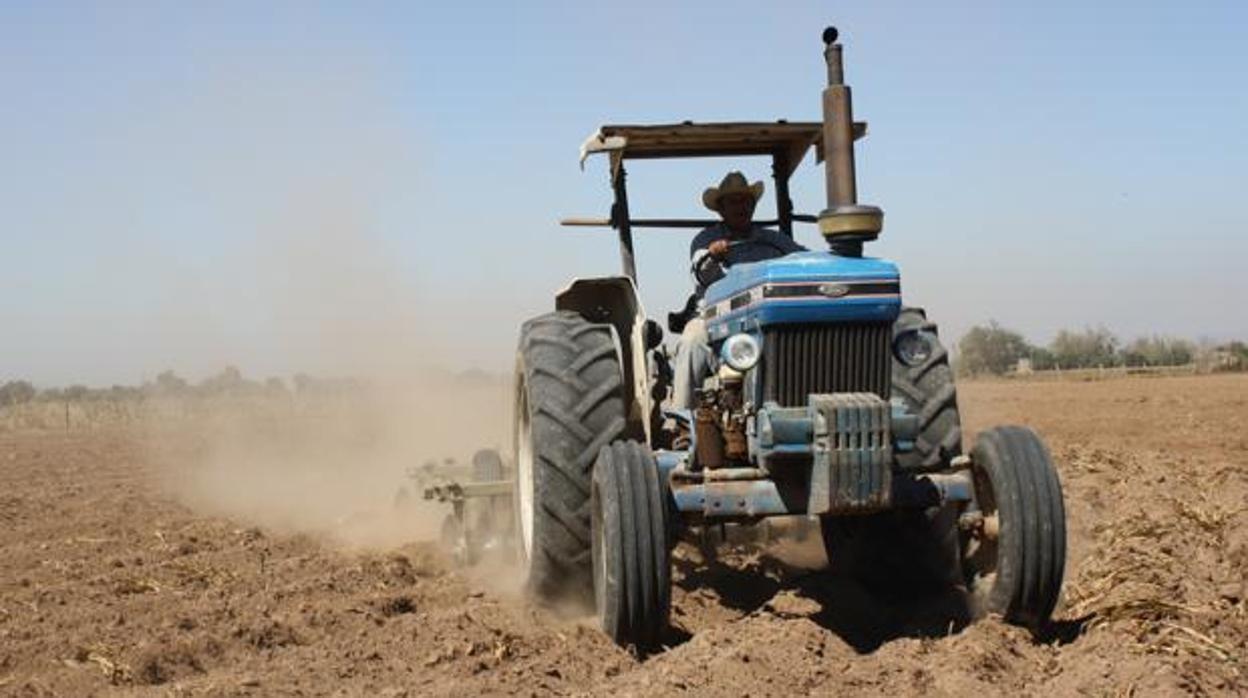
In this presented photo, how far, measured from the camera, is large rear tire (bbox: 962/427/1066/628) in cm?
518

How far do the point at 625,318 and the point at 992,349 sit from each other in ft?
187

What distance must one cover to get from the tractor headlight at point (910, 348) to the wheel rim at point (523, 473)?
2313mm

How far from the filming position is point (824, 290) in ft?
18.3

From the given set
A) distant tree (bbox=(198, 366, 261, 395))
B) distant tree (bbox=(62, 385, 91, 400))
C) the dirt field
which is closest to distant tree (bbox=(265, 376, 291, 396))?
distant tree (bbox=(198, 366, 261, 395))

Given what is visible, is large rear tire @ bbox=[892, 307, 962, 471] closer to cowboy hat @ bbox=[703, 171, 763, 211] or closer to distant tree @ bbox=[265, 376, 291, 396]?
cowboy hat @ bbox=[703, 171, 763, 211]

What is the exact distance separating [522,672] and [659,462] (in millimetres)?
1193

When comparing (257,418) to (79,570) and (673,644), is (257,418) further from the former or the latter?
(673,644)

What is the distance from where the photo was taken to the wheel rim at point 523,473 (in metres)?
7.56

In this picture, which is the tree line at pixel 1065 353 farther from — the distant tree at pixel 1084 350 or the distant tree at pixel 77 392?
the distant tree at pixel 77 392

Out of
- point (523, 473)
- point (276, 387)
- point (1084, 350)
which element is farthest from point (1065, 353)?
point (523, 473)

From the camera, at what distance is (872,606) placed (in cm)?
623

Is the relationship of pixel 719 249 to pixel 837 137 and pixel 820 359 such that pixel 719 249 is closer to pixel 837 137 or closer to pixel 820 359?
pixel 837 137

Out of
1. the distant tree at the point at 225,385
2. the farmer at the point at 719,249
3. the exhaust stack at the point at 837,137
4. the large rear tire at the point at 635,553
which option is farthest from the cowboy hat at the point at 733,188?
the distant tree at the point at 225,385

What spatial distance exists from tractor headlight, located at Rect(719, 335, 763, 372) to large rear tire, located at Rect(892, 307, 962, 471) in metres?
0.76
